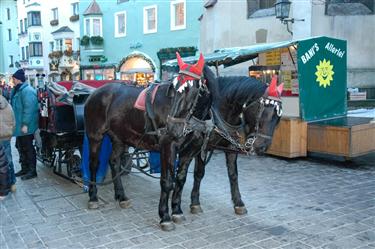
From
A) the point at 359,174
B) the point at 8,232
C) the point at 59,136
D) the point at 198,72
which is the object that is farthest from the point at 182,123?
the point at 359,174

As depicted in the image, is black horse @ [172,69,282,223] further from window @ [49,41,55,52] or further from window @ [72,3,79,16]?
window @ [49,41,55,52]

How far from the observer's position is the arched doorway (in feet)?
90.7

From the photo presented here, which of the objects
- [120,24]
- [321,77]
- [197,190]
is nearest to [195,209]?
[197,190]

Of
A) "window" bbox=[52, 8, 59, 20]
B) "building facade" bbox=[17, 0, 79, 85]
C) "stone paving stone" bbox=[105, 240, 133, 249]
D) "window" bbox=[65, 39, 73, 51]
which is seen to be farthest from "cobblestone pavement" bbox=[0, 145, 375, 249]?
"window" bbox=[52, 8, 59, 20]

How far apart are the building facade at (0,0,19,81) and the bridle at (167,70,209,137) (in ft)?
168

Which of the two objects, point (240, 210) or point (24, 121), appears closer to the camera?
point (240, 210)

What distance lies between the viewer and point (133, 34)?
2877 cm

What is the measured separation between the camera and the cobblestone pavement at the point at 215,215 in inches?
171

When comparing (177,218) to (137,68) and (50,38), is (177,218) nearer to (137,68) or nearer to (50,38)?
(137,68)

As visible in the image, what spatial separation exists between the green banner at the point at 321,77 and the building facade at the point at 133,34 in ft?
52.1

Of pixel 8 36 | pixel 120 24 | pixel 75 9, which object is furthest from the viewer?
pixel 8 36

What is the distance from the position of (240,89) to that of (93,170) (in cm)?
248

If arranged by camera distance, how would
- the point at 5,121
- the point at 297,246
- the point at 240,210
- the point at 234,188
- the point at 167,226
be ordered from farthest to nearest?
1. the point at 5,121
2. the point at 234,188
3. the point at 240,210
4. the point at 167,226
5. the point at 297,246

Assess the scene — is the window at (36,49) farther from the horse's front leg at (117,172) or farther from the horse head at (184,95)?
the horse head at (184,95)
